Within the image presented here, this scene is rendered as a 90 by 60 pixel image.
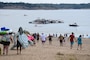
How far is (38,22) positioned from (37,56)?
9135 cm

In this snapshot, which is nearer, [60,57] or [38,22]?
[60,57]

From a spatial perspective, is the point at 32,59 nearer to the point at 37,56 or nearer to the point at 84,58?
the point at 37,56

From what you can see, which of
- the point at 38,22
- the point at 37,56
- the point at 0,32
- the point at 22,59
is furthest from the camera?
the point at 38,22

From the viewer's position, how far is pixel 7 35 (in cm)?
1767

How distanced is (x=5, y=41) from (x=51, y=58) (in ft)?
8.60

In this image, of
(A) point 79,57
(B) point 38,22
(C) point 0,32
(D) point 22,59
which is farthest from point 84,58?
(B) point 38,22

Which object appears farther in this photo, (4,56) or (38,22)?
(38,22)

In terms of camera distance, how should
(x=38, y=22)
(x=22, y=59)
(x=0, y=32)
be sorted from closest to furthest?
(x=22, y=59) < (x=0, y=32) < (x=38, y=22)

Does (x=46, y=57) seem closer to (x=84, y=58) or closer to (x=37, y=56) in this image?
(x=37, y=56)

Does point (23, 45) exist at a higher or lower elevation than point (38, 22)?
higher

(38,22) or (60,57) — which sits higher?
(60,57)

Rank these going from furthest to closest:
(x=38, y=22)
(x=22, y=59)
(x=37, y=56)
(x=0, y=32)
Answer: (x=38, y=22) < (x=0, y=32) < (x=37, y=56) < (x=22, y=59)

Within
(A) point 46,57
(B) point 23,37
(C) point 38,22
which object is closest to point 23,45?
(B) point 23,37

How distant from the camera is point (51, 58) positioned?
16.8 meters
